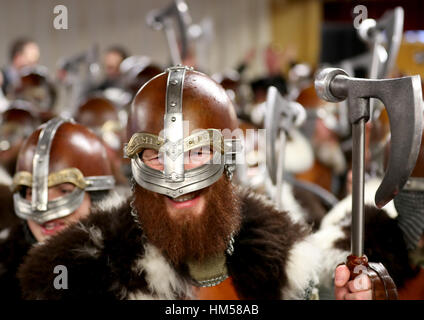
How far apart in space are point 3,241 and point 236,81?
3830 millimetres

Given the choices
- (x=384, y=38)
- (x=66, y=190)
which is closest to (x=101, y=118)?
(x=66, y=190)

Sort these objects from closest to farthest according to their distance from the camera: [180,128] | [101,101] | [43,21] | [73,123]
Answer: [180,128] < [73,123] < [101,101] < [43,21]

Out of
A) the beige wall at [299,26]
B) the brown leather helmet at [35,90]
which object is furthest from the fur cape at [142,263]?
the beige wall at [299,26]

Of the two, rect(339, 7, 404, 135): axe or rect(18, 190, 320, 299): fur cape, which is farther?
rect(339, 7, 404, 135): axe

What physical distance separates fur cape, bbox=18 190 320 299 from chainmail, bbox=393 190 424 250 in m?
0.33

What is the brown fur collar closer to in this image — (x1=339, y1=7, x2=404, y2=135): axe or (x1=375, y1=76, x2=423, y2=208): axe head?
(x1=375, y1=76, x2=423, y2=208): axe head

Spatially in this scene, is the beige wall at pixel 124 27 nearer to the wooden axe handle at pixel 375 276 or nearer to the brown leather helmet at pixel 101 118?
the brown leather helmet at pixel 101 118

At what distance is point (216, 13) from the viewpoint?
38.2ft

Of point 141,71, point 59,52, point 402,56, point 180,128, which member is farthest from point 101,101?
point 59,52

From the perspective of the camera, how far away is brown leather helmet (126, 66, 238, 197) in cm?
183

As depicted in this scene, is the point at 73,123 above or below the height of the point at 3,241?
above

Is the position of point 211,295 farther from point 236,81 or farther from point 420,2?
point 420,2

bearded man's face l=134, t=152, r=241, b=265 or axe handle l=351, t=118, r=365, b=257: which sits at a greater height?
axe handle l=351, t=118, r=365, b=257

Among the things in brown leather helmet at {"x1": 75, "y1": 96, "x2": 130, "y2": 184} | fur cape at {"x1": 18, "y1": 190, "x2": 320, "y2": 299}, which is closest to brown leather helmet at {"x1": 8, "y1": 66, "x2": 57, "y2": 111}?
brown leather helmet at {"x1": 75, "y1": 96, "x2": 130, "y2": 184}
